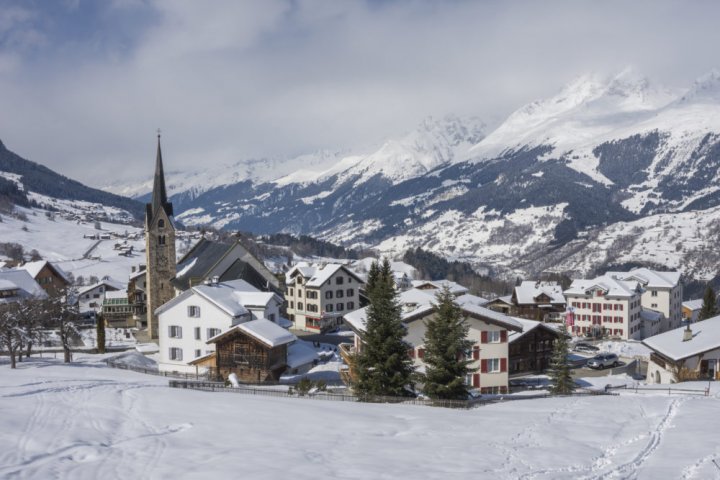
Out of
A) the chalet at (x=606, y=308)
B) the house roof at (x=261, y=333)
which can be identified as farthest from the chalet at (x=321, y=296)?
the house roof at (x=261, y=333)

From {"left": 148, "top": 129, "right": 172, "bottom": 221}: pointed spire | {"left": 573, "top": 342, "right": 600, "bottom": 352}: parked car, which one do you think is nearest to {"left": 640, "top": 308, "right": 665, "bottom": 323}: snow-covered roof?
{"left": 573, "top": 342, "right": 600, "bottom": 352}: parked car

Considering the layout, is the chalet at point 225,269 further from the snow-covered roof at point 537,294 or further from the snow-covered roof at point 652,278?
the snow-covered roof at point 652,278

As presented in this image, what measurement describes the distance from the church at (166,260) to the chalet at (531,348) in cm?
3209

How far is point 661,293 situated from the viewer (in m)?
121

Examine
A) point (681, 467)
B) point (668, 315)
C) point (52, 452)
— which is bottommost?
point (668, 315)

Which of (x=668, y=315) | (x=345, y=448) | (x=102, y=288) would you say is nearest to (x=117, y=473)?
(x=345, y=448)

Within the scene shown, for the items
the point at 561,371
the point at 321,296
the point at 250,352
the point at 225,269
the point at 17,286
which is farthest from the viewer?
the point at 321,296

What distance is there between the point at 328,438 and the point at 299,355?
33.1 meters

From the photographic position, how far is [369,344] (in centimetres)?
3897

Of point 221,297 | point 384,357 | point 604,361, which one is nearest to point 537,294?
point 604,361

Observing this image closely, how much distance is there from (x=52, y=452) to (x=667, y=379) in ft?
167

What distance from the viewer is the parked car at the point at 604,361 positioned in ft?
247

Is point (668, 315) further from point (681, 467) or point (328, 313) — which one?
point (681, 467)

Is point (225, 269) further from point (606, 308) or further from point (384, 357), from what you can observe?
point (606, 308)
